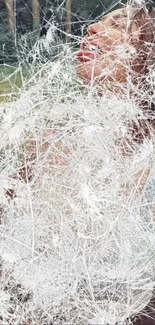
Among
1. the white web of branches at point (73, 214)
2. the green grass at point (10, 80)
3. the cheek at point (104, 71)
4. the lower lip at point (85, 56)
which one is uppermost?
the lower lip at point (85, 56)

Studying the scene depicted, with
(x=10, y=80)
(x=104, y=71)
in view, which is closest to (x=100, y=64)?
(x=104, y=71)

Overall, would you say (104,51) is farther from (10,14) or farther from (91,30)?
(10,14)

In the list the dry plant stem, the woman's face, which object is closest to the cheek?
the woman's face

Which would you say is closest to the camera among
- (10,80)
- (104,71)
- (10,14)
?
(104,71)

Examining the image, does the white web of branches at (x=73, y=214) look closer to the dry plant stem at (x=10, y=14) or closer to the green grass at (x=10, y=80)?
the green grass at (x=10, y=80)

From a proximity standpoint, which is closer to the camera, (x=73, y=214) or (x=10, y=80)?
(x=73, y=214)

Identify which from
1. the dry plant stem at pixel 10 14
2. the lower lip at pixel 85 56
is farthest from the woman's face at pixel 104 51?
the dry plant stem at pixel 10 14

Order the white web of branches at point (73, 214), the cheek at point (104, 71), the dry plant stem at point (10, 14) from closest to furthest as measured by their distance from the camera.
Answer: the white web of branches at point (73, 214), the cheek at point (104, 71), the dry plant stem at point (10, 14)

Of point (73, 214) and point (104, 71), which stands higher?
point (104, 71)
